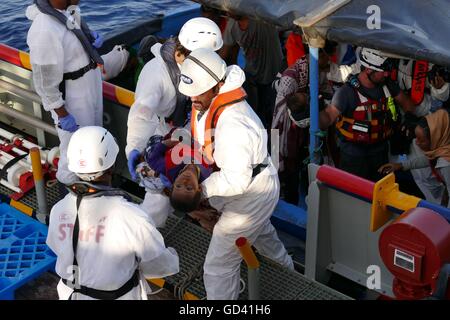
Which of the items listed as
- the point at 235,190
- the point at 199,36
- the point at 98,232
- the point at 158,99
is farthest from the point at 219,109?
the point at 98,232

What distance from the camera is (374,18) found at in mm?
5020

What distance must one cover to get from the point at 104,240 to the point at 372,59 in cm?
272

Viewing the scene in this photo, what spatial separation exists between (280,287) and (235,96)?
146cm

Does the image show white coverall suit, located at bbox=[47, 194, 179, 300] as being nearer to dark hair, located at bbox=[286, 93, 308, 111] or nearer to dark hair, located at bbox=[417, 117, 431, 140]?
dark hair, located at bbox=[286, 93, 308, 111]

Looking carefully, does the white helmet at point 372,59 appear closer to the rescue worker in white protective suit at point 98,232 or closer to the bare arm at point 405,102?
the bare arm at point 405,102

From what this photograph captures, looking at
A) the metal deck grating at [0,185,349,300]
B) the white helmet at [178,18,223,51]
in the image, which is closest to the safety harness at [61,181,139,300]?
the metal deck grating at [0,185,349,300]

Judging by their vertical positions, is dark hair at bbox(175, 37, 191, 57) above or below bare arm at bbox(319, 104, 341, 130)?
above

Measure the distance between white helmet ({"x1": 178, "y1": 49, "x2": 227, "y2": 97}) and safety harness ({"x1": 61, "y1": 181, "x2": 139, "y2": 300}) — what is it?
2.95ft

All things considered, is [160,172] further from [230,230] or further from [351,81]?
[351,81]

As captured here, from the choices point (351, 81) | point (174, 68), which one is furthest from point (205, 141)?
point (351, 81)

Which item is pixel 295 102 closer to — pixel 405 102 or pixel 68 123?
pixel 405 102

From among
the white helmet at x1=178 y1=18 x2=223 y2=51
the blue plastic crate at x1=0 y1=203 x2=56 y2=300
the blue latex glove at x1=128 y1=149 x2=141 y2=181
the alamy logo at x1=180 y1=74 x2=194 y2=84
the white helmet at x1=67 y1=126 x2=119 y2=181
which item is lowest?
the blue plastic crate at x1=0 y1=203 x2=56 y2=300

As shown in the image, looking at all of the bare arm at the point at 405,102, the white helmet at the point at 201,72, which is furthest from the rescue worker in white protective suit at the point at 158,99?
the bare arm at the point at 405,102

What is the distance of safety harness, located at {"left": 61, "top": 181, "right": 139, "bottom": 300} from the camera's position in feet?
13.0
